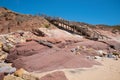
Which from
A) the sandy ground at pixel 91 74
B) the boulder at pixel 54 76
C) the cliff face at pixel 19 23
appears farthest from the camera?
the cliff face at pixel 19 23

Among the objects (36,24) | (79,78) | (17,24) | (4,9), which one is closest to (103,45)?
(79,78)

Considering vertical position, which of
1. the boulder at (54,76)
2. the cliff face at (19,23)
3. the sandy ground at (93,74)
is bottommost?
the sandy ground at (93,74)

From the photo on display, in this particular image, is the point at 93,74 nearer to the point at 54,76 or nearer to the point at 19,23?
the point at 54,76

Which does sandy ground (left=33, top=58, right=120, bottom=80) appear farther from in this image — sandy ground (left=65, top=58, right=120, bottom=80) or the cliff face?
the cliff face

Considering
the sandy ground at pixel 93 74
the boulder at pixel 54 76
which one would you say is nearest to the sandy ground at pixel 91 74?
the sandy ground at pixel 93 74

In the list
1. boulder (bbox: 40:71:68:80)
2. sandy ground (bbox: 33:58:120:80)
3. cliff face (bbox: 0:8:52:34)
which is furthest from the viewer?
cliff face (bbox: 0:8:52:34)

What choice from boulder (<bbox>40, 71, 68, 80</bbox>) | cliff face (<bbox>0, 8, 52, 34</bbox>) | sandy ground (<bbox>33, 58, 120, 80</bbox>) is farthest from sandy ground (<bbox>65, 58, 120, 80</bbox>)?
cliff face (<bbox>0, 8, 52, 34</bbox>)

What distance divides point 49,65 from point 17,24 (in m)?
19.4

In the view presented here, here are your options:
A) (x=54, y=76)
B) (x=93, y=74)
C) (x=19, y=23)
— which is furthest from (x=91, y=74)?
(x=19, y=23)

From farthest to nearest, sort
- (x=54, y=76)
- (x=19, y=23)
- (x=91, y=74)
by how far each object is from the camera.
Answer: (x=19, y=23) → (x=91, y=74) → (x=54, y=76)

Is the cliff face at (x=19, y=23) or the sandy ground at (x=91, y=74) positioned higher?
the cliff face at (x=19, y=23)

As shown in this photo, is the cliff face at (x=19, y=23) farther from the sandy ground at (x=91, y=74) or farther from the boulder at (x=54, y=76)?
the boulder at (x=54, y=76)

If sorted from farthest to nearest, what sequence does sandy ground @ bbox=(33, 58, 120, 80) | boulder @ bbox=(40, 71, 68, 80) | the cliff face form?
the cliff face
sandy ground @ bbox=(33, 58, 120, 80)
boulder @ bbox=(40, 71, 68, 80)

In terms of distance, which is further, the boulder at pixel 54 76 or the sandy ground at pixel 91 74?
the sandy ground at pixel 91 74
